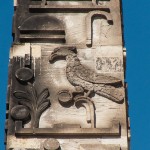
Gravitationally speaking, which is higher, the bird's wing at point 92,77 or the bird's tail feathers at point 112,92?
the bird's wing at point 92,77

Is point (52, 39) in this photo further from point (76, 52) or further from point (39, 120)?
Answer: point (39, 120)

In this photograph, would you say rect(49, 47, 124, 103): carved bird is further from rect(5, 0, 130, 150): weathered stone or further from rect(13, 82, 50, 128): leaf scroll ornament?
rect(13, 82, 50, 128): leaf scroll ornament

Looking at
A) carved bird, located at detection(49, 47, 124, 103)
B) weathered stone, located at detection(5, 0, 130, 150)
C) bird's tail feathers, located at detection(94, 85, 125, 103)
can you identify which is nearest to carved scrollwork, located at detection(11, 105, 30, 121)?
weathered stone, located at detection(5, 0, 130, 150)

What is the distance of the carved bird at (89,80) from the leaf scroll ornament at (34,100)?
478mm

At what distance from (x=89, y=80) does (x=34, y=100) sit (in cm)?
83

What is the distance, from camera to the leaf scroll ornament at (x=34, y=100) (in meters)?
10.9

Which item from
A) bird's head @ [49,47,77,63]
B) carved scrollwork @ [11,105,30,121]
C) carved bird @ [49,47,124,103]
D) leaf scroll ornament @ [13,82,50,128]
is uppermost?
bird's head @ [49,47,77,63]

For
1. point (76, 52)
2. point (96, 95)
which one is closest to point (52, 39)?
point (76, 52)

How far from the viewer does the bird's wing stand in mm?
11250

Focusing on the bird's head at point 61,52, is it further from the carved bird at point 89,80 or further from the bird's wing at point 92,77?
the bird's wing at point 92,77

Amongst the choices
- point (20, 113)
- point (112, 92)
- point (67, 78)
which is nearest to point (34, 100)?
point (20, 113)

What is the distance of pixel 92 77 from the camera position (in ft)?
37.1

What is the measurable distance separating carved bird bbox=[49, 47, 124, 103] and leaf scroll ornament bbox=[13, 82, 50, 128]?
478mm

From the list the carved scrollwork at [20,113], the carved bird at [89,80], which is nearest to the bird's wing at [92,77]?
the carved bird at [89,80]
